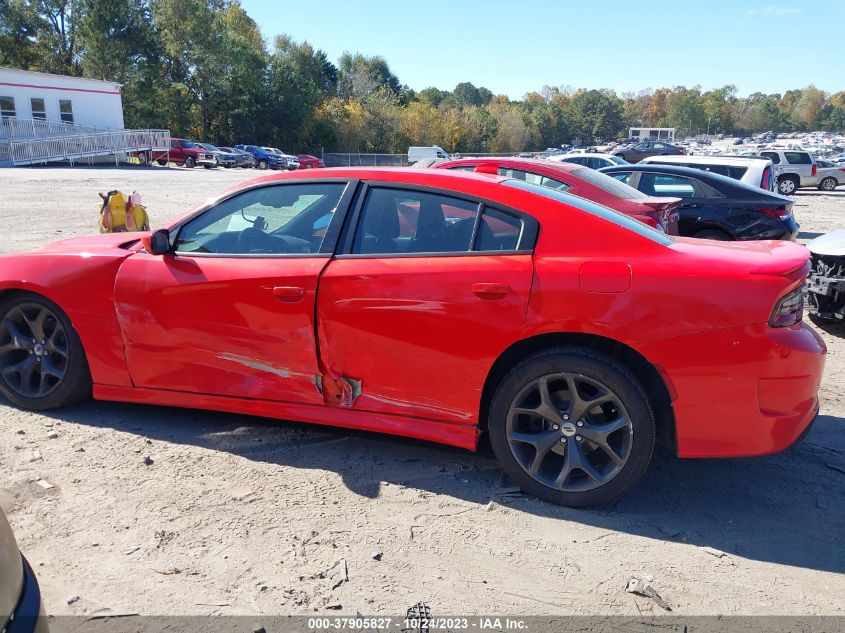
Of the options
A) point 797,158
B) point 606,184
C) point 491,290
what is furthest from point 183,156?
point 491,290

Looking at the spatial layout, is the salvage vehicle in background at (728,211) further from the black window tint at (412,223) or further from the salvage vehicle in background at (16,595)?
the salvage vehicle in background at (16,595)

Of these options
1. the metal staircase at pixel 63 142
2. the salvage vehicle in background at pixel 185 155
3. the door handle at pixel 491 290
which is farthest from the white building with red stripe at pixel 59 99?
the door handle at pixel 491 290

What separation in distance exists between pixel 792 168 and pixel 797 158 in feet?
2.10

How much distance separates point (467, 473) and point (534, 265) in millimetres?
1207

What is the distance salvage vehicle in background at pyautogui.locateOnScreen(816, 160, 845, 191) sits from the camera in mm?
27984

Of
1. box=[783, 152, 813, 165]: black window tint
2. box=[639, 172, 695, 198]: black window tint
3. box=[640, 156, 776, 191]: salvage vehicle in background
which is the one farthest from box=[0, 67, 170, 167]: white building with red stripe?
box=[783, 152, 813, 165]: black window tint

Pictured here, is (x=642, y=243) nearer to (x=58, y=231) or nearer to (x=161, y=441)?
(x=161, y=441)

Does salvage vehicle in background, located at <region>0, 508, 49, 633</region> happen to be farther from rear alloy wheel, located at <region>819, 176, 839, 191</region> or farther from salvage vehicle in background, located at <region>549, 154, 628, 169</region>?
rear alloy wheel, located at <region>819, 176, 839, 191</region>

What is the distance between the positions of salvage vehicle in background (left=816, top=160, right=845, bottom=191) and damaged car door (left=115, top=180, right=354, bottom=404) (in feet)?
97.6

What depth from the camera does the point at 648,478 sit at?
3.66m

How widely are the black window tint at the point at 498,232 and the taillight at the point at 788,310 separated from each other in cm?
123

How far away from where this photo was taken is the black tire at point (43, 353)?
13.6 feet

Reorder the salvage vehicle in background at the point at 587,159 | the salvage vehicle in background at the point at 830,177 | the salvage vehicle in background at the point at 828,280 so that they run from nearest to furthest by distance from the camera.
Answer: the salvage vehicle in background at the point at 828,280, the salvage vehicle in background at the point at 587,159, the salvage vehicle in background at the point at 830,177

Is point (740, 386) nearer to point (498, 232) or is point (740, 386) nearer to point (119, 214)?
point (498, 232)
